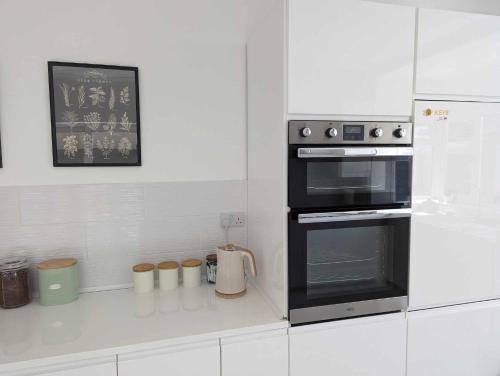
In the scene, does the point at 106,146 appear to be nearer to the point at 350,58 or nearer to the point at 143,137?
the point at 143,137

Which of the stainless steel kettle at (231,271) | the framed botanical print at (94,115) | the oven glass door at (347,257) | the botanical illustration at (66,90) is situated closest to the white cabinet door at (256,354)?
the oven glass door at (347,257)

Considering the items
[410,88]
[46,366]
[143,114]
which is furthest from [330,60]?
[46,366]

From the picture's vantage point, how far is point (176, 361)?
4.41 ft

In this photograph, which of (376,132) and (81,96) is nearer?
(376,132)

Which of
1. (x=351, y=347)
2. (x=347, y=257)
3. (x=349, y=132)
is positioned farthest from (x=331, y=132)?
(x=351, y=347)

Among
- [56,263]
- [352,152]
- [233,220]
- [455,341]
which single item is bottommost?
[455,341]

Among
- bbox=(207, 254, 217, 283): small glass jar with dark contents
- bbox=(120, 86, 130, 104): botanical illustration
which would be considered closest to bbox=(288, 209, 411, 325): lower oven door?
bbox=(207, 254, 217, 283): small glass jar with dark contents

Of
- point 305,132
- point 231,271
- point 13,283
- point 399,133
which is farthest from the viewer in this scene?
point 231,271

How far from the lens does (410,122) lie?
61.4 inches

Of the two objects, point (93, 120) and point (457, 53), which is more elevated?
point (457, 53)

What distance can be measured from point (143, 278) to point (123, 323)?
36 centimetres

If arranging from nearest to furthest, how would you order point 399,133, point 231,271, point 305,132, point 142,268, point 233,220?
point 305,132 < point 399,133 < point 231,271 < point 142,268 < point 233,220

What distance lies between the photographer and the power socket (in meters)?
2.03

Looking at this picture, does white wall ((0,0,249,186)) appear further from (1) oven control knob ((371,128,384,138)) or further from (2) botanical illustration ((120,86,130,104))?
(1) oven control knob ((371,128,384,138))
